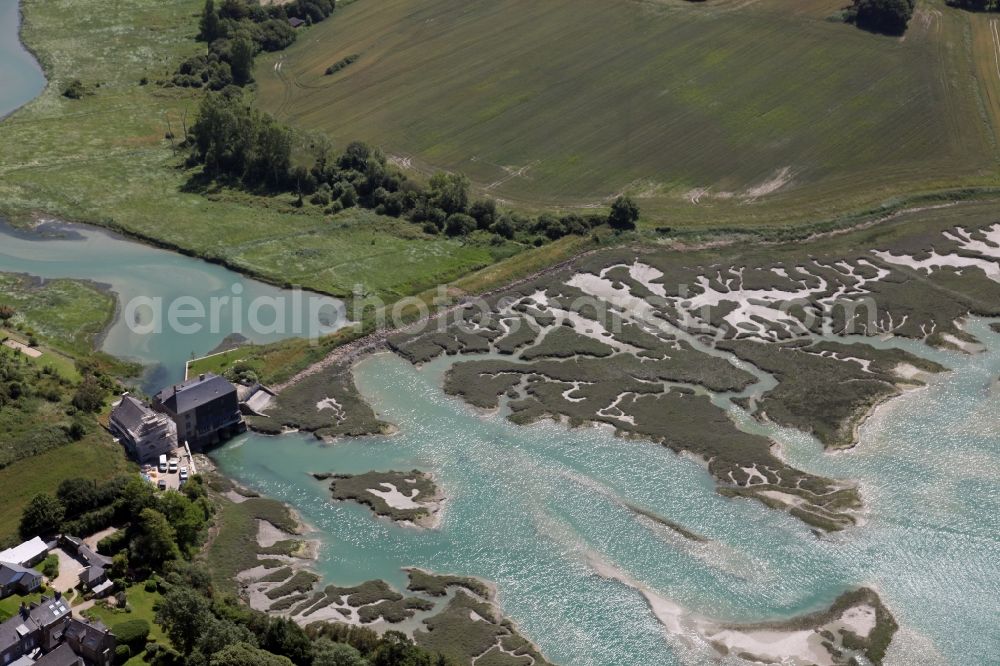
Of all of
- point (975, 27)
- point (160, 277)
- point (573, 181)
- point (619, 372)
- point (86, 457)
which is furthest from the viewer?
point (975, 27)

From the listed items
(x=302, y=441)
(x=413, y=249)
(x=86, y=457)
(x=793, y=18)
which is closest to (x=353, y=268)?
(x=413, y=249)

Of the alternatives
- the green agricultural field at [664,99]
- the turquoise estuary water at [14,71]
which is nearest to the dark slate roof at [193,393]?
the green agricultural field at [664,99]

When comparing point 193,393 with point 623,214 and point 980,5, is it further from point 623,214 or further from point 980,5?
point 980,5

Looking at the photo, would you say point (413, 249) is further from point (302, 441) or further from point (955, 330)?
point (955, 330)

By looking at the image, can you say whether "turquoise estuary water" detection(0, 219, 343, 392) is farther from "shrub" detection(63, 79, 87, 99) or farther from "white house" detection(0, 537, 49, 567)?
"shrub" detection(63, 79, 87, 99)

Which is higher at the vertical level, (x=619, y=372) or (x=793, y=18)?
(x=793, y=18)

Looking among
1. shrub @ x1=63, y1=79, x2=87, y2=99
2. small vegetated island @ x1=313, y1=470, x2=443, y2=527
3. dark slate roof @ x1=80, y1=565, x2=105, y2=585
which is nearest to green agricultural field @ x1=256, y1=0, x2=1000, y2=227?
shrub @ x1=63, y1=79, x2=87, y2=99
